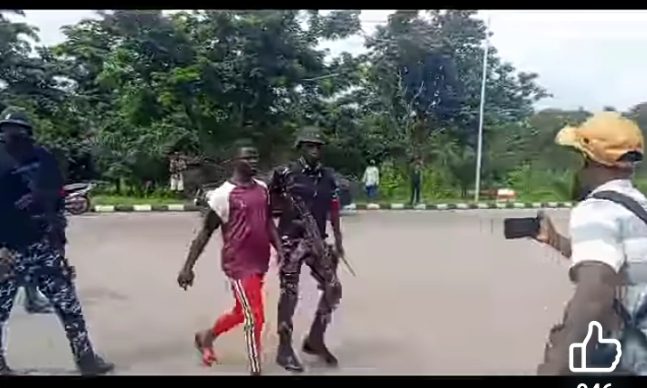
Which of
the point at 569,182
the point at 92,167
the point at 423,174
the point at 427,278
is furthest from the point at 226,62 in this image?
the point at 569,182

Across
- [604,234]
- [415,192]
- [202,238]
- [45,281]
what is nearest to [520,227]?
[415,192]

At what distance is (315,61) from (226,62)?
0.87ft

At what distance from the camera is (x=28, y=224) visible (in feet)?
7.79

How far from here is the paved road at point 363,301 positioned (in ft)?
7.87

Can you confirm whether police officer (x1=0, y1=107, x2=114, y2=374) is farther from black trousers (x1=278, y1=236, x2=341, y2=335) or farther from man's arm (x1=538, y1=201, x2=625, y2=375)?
man's arm (x1=538, y1=201, x2=625, y2=375)

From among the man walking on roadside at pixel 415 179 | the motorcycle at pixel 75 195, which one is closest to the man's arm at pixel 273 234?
the man walking on roadside at pixel 415 179

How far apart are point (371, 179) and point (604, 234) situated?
776 millimetres

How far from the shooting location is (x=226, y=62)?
2.38 m

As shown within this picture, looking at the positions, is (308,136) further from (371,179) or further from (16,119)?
(16,119)

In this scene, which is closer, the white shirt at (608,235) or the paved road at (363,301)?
the white shirt at (608,235)

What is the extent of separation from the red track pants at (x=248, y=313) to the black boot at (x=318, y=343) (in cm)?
16

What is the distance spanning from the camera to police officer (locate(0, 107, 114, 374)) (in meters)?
2.35

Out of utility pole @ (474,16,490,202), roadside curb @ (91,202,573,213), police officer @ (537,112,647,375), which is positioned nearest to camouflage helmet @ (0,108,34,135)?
roadside curb @ (91,202,573,213)

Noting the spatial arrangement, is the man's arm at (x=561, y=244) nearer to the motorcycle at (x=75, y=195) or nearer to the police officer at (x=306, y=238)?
the police officer at (x=306, y=238)
